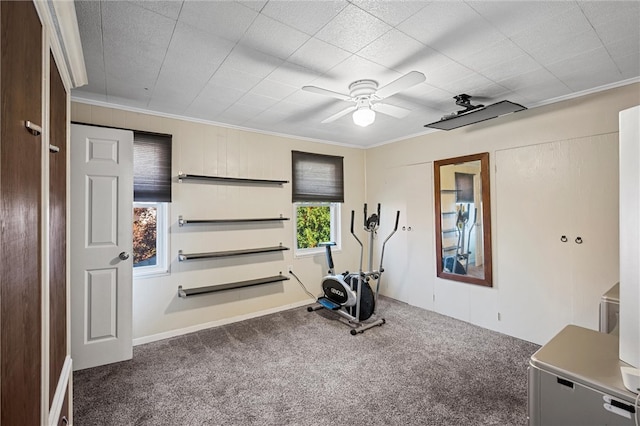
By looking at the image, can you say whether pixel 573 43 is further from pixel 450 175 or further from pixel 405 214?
pixel 405 214

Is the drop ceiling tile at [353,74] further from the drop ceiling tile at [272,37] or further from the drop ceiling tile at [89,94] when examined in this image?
the drop ceiling tile at [89,94]

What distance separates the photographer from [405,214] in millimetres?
4672

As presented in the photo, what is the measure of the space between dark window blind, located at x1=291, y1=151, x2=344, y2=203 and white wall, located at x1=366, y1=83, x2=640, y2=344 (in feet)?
2.44

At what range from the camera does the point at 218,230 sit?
384 centimetres

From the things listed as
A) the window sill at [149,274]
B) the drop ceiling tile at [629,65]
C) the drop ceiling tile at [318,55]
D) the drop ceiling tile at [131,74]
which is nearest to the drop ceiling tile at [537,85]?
the drop ceiling tile at [629,65]

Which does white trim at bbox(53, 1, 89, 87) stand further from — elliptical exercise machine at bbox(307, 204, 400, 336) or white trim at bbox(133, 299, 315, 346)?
elliptical exercise machine at bbox(307, 204, 400, 336)

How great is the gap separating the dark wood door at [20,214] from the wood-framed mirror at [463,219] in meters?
3.99

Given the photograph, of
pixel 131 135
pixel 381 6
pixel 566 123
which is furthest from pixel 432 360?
pixel 131 135

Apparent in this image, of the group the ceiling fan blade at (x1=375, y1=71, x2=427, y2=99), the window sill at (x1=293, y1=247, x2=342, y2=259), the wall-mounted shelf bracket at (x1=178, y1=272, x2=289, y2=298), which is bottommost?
the wall-mounted shelf bracket at (x1=178, y1=272, x2=289, y2=298)

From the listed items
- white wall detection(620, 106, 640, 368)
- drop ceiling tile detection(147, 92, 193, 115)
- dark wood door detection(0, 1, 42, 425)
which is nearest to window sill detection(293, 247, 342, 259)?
drop ceiling tile detection(147, 92, 193, 115)

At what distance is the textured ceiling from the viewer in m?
1.72

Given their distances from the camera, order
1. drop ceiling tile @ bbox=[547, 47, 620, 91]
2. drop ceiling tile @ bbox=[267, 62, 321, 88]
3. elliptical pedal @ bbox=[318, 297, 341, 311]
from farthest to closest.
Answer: elliptical pedal @ bbox=[318, 297, 341, 311]
drop ceiling tile @ bbox=[267, 62, 321, 88]
drop ceiling tile @ bbox=[547, 47, 620, 91]

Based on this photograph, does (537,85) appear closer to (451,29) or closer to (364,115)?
(451,29)

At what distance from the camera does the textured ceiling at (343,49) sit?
1.72 metres
